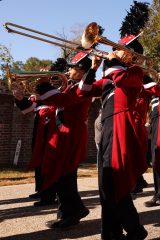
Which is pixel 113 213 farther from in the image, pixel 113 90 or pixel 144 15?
pixel 144 15

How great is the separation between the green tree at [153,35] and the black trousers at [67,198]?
17.7m

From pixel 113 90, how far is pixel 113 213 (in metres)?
1.18

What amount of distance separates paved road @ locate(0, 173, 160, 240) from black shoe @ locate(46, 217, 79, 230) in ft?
0.24

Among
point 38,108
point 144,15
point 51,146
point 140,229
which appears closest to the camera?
point 140,229

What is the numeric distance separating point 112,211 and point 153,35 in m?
20.2

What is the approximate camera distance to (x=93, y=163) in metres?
15.1

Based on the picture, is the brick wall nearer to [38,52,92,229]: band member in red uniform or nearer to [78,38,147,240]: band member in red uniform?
[38,52,92,229]: band member in red uniform

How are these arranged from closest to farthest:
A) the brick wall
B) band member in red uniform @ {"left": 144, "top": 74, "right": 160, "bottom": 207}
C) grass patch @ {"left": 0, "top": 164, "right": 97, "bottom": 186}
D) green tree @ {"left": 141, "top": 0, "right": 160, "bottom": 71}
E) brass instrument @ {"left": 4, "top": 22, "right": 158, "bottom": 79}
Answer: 1. brass instrument @ {"left": 4, "top": 22, "right": 158, "bottom": 79}
2. band member in red uniform @ {"left": 144, "top": 74, "right": 160, "bottom": 207}
3. grass patch @ {"left": 0, "top": 164, "right": 97, "bottom": 186}
4. the brick wall
5. green tree @ {"left": 141, "top": 0, "right": 160, "bottom": 71}

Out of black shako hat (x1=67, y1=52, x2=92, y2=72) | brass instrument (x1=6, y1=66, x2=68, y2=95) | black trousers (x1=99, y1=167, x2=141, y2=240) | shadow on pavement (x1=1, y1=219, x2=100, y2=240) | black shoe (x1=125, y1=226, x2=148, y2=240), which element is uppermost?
black shako hat (x1=67, y1=52, x2=92, y2=72)

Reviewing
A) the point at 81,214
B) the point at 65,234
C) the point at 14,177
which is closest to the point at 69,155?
the point at 81,214

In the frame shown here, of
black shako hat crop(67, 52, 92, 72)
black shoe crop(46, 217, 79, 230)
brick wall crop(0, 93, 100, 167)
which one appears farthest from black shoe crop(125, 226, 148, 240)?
brick wall crop(0, 93, 100, 167)

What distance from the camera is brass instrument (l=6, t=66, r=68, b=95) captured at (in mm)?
4879

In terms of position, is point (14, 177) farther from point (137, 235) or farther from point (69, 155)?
point (137, 235)

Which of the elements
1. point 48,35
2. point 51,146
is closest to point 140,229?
point 51,146
